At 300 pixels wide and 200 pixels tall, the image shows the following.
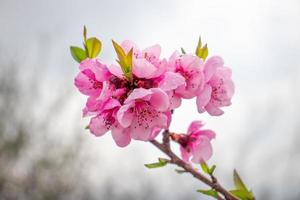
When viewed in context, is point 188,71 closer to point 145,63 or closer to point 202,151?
point 145,63

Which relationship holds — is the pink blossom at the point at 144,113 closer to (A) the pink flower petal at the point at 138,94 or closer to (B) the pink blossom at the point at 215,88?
(A) the pink flower petal at the point at 138,94

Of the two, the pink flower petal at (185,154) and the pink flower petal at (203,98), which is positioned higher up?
the pink flower petal at (203,98)

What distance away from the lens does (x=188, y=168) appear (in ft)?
3.79

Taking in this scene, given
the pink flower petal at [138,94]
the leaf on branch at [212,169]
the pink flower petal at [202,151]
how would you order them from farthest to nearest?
1. the pink flower petal at [202,151]
2. the leaf on branch at [212,169]
3. the pink flower petal at [138,94]

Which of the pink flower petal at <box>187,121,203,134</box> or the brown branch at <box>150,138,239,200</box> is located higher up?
the pink flower petal at <box>187,121,203,134</box>

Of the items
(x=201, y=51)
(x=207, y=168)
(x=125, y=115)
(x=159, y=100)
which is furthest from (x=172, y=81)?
(x=207, y=168)

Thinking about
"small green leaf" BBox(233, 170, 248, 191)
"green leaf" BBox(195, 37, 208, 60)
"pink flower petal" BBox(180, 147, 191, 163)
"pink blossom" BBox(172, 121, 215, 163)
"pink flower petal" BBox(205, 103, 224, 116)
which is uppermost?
"green leaf" BBox(195, 37, 208, 60)

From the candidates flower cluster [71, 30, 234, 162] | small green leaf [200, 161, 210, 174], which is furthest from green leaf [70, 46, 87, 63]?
small green leaf [200, 161, 210, 174]

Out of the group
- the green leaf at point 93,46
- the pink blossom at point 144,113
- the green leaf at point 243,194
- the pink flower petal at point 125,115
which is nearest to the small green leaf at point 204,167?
the green leaf at point 243,194

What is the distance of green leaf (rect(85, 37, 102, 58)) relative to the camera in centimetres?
121

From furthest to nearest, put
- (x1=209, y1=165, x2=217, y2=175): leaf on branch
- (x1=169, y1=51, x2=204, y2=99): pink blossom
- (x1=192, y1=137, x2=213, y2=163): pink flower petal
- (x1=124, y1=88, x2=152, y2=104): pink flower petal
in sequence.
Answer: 1. (x1=192, y1=137, x2=213, y2=163): pink flower petal
2. (x1=209, y1=165, x2=217, y2=175): leaf on branch
3. (x1=169, y1=51, x2=204, y2=99): pink blossom
4. (x1=124, y1=88, x2=152, y2=104): pink flower petal

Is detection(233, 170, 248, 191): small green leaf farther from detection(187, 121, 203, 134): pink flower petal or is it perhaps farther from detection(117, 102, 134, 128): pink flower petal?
detection(117, 102, 134, 128): pink flower petal

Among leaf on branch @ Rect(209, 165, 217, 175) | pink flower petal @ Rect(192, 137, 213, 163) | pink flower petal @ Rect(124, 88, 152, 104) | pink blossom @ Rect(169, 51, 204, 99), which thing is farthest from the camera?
pink flower petal @ Rect(192, 137, 213, 163)

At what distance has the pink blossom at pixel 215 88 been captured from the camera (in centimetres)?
109
